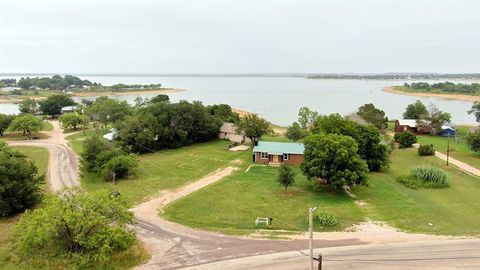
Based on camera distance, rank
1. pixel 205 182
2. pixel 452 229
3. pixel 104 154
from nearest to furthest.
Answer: pixel 452 229 < pixel 205 182 < pixel 104 154

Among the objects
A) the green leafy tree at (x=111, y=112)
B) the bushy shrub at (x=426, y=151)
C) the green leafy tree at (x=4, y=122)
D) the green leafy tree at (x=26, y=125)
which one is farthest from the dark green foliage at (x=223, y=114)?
the green leafy tree at (x=4, y=122)

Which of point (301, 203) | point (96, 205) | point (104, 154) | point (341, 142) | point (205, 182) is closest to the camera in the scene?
point (96, 205)

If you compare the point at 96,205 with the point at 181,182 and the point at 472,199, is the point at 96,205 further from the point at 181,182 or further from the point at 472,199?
the point at 472,199

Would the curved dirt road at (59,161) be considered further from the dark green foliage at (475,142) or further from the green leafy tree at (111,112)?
the dark green foliage at (475,142)

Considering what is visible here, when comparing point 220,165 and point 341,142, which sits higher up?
point 341,142

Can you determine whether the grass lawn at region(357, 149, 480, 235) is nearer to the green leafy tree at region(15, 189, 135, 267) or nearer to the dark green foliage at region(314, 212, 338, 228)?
the dark green foliage at region(314, 212, 338, 228)

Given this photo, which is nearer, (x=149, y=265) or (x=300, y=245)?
(x=149, y=265)

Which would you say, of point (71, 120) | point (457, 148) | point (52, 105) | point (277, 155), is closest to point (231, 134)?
point (277, 155)

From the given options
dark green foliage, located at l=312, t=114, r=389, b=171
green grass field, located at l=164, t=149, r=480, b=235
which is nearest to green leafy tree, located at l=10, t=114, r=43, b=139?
green grass field, located at l=164, t=149, r=480, b=235

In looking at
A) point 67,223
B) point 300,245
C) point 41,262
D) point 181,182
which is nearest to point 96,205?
point 67,223
